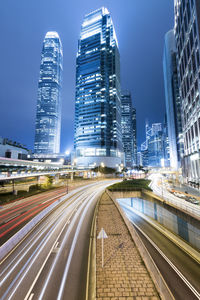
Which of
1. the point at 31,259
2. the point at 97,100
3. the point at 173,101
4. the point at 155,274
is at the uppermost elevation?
the point at 97,100

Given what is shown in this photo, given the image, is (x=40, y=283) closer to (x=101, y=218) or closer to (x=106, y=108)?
(x=101, y=218)

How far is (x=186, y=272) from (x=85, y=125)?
119620 millimetres

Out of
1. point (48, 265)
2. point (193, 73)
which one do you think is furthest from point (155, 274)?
point (193, 73)

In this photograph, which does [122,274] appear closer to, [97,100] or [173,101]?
[97,100]

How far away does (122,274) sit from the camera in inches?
318

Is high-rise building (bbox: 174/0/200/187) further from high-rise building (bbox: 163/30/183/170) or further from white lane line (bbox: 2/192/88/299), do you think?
high-rise building (bbox: 163/30/183/170)

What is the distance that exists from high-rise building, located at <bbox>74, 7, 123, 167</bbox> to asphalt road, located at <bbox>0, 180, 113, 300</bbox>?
9855 cm

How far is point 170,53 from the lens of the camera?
379 feet

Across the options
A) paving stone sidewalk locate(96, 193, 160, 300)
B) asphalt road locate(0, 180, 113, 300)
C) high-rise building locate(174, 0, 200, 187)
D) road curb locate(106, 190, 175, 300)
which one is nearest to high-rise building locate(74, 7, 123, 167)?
high-rise building locate(174, 0, 200, 187)

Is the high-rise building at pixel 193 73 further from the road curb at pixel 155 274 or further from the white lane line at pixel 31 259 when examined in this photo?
the white lane line at pixel 31 259

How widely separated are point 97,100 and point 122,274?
5056 inches

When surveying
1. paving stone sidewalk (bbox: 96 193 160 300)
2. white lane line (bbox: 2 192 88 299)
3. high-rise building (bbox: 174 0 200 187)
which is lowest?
white lane line (bbox: 2 192 88 299)

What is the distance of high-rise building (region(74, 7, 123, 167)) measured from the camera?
118m

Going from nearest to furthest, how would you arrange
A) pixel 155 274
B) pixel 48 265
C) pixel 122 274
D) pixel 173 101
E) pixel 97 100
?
1. pixel 122 274
2. pixel 155 274
3. pixel 48 265
4. pixel 173 101
5. pixel 97 100
